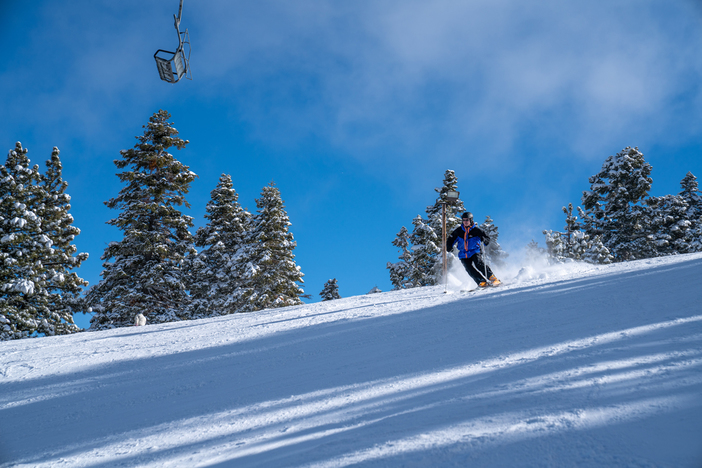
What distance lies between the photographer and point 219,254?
29.7 meters

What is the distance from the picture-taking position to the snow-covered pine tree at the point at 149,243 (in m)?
22.0

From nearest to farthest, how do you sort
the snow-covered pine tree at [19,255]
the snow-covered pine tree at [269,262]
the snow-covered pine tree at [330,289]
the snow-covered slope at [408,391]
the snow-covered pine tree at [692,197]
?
the snow-covered slope at [408,391]
the snow-covered pine tree at [19,255]
the snow-covered pine tree at [269,262]
the snow-covered pine tree at [692,197]
the snow-covered pine tree at [330,289]

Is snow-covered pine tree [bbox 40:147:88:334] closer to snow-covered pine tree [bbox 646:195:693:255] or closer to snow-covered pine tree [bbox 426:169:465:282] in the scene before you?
snow-covered pine tree [bbox 426:169:465:282]

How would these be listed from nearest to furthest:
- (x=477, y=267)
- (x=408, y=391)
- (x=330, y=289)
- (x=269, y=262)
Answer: (x=408, y=391), (x=477, y=267), (x=269, y=262), (x=330, y=289)

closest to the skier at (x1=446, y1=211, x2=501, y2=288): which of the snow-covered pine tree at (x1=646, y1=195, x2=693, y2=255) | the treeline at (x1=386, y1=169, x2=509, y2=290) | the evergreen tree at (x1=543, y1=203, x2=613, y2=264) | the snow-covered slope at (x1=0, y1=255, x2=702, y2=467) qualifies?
the snow-covered slope at (x1=0, y1=255, x2=702, y2=467)

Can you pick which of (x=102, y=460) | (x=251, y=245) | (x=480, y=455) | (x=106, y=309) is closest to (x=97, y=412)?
(x=102, y=460)

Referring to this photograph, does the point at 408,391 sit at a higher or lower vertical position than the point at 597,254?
lower

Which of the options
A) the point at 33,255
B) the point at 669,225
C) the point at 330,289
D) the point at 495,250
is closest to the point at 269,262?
the point at 33,255

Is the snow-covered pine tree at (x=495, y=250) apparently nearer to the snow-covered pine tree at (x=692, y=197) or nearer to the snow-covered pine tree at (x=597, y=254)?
the snow-covered pine tree at (x=597, y=254)

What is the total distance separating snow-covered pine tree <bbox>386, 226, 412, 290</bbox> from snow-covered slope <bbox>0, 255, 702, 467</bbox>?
93.4 ft

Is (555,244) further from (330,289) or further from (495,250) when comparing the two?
(330,289)

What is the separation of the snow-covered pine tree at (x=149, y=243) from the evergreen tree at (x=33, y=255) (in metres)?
1.79

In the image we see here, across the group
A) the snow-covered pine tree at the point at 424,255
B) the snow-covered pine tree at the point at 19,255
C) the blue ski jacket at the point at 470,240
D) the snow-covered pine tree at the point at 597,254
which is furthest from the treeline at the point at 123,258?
the snow-covered pine tree at the point at 597,254

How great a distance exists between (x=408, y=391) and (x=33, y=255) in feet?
81.9
